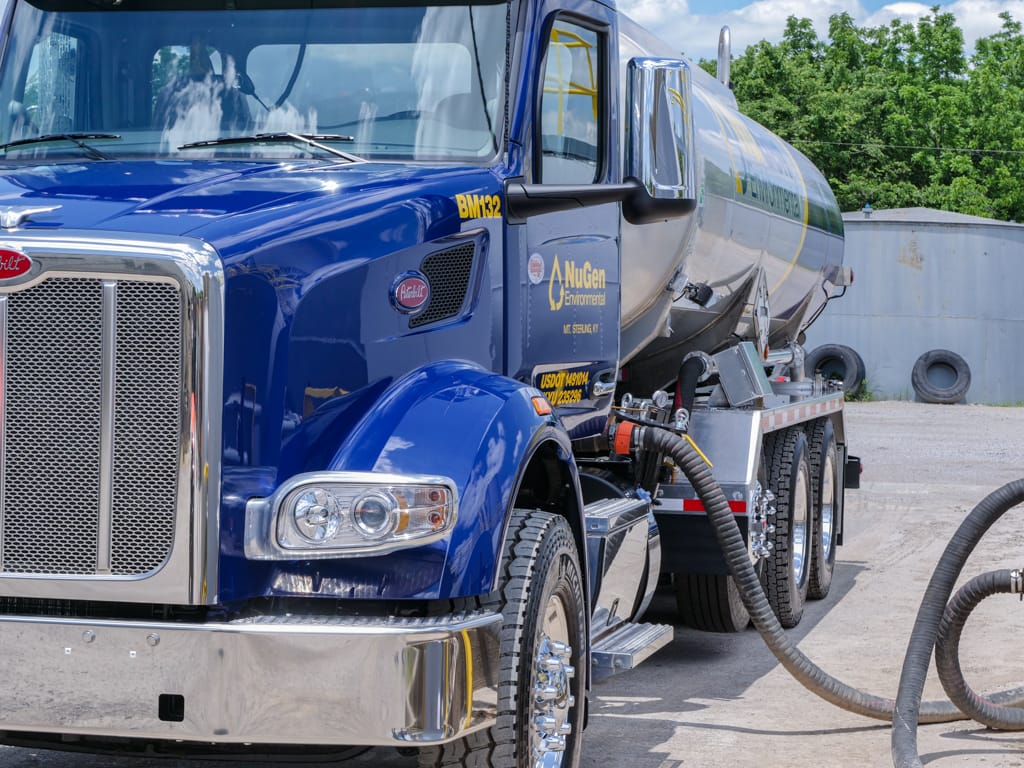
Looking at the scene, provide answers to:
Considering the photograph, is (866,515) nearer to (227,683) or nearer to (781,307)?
(781,307)

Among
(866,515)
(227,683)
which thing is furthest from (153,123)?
(866,515)

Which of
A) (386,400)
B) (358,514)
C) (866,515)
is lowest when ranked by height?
(866,515)

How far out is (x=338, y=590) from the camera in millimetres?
3824

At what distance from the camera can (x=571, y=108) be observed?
5.60 m

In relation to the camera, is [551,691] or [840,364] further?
[840,364]

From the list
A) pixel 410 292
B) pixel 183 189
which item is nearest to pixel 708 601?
pixel 410 292

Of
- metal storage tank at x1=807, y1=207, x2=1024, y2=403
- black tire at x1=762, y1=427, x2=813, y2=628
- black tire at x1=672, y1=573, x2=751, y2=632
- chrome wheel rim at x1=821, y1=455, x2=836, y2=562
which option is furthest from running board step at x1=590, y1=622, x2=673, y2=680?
metal storage tank at x1=807, y1=207, x2=1024, y2=403

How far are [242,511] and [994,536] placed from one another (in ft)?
29.8

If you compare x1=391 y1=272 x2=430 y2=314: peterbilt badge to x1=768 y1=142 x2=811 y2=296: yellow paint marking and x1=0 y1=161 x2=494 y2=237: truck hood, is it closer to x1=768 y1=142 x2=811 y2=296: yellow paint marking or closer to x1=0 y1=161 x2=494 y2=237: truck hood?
x1=0 y1=161 x2=494 y2=237: truck hood

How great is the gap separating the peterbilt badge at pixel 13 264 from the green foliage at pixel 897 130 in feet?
151

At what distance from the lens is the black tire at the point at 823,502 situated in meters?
9.34

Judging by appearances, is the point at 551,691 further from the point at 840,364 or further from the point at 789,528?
the point at 840,364

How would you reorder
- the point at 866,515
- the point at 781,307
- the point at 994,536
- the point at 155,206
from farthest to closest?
the point at 866,515, the point at 994,536, the point at 781,307, the point at 155,206

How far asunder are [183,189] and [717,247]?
4242 millimetres
